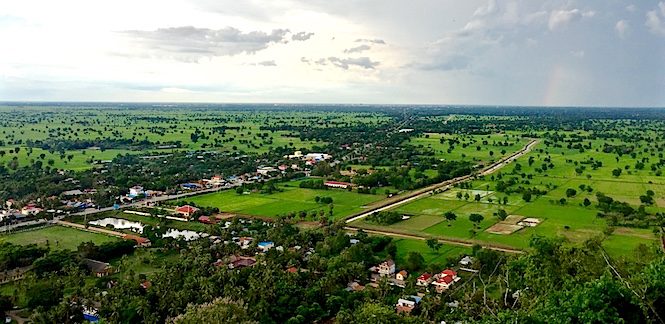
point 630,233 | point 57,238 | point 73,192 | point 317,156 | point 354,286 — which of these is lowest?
point 57,238

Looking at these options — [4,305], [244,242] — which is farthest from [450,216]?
[4,305]

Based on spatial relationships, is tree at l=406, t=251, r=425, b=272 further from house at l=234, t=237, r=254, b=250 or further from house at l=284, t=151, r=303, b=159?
house at l=284, t=151, r=303, b=159

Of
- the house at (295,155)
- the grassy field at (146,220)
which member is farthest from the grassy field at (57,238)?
the house at (295,155)

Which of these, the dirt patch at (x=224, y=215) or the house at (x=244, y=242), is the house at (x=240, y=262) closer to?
the house at (x=244, y=242)

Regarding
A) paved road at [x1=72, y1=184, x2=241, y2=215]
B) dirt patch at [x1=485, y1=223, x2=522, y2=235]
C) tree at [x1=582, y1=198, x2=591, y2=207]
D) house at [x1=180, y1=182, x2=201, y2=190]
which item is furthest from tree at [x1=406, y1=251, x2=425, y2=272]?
house at [x1=180, y1=182, x2=201, y2=190]

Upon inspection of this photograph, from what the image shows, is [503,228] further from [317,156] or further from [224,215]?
[317,156]
